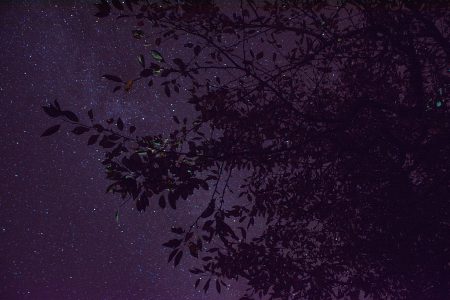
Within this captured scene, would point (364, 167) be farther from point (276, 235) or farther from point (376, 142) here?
point (276, 235)

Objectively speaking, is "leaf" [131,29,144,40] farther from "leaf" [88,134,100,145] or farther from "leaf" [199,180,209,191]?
"leaf" [199,180,209,191]

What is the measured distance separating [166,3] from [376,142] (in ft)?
6.98

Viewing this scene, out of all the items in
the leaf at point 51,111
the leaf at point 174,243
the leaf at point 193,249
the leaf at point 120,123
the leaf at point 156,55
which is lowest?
the leaf at point 174,243

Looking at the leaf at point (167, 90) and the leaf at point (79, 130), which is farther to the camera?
the leaf at point (167, 90)

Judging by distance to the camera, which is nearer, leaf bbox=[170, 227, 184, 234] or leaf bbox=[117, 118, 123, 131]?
leaf bbox=[170, 227, 184, 234]

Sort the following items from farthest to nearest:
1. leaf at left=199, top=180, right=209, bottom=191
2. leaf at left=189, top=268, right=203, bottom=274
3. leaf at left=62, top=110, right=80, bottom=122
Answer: leaf at left=189, top=268, right=203, bottom=274
leaf at left=199, top=180, right=209, bottom=191
leaf at left=62, top=110, right=80, bottom=122

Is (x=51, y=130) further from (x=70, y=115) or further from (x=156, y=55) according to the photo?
(x=156, y=55)

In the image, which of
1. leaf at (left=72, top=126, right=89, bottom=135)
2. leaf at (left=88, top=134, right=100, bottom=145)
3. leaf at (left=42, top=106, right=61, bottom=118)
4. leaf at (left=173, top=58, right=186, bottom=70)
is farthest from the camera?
leaf at (left=173, top=58, right=186, bottom=70)

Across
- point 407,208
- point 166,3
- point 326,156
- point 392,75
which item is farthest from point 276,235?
point 166,3

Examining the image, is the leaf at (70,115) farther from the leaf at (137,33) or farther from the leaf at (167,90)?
the leaf at (137,33)

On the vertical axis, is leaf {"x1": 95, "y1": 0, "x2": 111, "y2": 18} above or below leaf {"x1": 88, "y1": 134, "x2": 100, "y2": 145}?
above

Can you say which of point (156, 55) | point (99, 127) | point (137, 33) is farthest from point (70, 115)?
point (137, 33)

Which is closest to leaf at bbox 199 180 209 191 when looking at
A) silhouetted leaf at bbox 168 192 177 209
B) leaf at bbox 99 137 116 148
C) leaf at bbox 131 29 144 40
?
silhouetted leaf at bbox 168 192 177 209

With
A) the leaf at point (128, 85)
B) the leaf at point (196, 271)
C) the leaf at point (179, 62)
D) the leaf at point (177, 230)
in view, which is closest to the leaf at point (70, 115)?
the leaf at point (128, 85)
